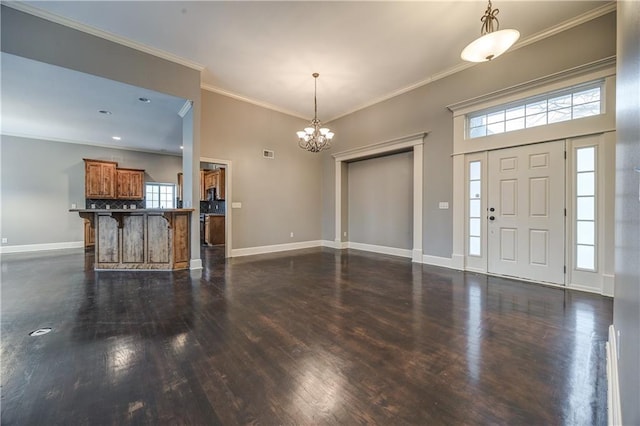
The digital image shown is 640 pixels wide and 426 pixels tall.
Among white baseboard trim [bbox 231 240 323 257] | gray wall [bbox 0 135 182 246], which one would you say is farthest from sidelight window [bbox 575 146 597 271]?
gray wall [bbox 0 135 182 246]

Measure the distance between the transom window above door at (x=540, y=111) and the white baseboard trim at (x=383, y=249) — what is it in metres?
2.76

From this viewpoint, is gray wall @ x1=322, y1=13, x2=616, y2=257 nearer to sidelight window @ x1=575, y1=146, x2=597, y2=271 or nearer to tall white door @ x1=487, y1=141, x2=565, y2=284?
tall white door @ x1=487, y1=141, x2=565, y2=284

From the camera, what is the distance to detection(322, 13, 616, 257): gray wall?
345 cm

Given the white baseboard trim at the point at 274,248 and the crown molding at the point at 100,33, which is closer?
the crown molding at the point at 100,33

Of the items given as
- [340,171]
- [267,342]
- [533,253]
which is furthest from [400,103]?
[267,342]

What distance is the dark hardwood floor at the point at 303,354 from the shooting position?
1.42 metres

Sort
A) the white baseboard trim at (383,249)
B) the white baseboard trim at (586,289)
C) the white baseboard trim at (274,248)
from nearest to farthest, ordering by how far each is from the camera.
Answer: the white baseboard trim at (586,289), the white baseboard trim at (383,249), the white baseboard trim at (274,248)

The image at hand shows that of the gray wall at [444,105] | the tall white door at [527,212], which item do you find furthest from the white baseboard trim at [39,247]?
the tall white door at [527,212]

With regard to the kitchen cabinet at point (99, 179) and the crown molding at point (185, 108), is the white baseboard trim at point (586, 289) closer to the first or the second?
the crown molding at point (185, 108)

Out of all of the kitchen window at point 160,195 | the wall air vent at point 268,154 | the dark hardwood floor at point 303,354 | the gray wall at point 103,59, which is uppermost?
the gray wall at point 103,59

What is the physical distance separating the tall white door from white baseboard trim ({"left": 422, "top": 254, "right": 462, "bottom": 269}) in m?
0.61

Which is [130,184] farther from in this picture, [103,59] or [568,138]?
[568,138]

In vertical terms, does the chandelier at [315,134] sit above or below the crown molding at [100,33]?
below

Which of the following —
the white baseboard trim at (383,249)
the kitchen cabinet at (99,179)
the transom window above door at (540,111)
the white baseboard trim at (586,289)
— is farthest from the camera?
the kitchen cabinet at (99,179)
